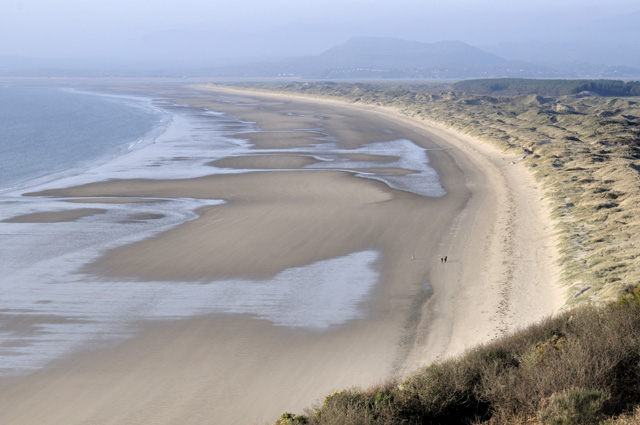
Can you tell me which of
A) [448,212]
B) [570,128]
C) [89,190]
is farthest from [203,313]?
[570,128]

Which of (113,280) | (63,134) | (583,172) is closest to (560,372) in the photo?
(113,280)

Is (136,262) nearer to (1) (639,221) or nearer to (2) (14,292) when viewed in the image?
(2) (14,292)

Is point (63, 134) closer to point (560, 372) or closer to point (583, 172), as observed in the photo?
point (583, 172)

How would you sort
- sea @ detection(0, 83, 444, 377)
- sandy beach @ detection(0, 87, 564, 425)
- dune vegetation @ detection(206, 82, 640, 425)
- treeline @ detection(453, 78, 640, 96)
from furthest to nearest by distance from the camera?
treeline @ detection(453, 78, 640, 96) → sea @ detection(0, 83, 444, 377) → sandy beach @ detection(0, 87, 564, 425) → dune vegetation @ detection(206, 82, 640, 425)

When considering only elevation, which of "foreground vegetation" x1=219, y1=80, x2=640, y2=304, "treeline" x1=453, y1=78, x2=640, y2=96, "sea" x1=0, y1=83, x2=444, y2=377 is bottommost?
"sea" x1=0, y1=83, x2=444, y2=377

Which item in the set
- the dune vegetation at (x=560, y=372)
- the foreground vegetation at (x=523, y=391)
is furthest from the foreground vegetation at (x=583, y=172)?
the foreground vegetation at (x=523, y=391)

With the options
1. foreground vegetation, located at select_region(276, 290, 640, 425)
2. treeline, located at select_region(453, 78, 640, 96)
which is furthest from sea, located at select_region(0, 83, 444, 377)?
treeline, located at select_region(453, 78, 640, 96)

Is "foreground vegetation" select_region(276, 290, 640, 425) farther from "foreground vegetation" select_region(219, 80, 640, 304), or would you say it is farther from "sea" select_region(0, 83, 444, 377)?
"sea" select_region(0, 83, 444, 377)
